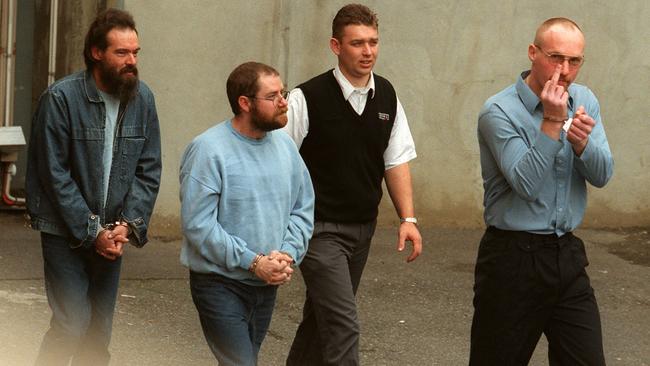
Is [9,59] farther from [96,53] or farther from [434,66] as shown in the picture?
[96,53]

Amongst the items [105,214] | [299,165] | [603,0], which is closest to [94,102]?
[105,214]

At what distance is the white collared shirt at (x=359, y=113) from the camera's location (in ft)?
20.1

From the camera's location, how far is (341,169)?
6.15 metres

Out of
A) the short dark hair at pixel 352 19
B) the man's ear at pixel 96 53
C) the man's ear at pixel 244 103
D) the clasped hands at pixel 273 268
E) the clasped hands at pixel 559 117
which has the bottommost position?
the clasped hands at pixel 273 268

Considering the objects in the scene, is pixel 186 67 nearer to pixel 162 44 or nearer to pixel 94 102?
pixel 162 44

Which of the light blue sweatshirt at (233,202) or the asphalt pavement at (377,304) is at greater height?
the light blue sweatshirt at (233,202)

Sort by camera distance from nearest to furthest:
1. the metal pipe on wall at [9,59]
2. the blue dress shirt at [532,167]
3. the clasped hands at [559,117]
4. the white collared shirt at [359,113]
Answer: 1. the clasped hands at [559,117]
2. the blue dress shirt at [532,167]
3. the white collared shirt at [359,113]
4. the metal pipe on wall at [9,59]

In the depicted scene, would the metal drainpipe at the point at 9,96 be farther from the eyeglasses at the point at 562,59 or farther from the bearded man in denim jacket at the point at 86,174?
the eyeglasses at the point at 562,59

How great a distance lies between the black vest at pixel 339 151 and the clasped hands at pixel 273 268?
901mm

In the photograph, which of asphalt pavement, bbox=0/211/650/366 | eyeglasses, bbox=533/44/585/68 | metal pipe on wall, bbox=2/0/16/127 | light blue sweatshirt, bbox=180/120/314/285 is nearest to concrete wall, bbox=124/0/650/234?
asphalt pavement, bbox=0/211/650/366

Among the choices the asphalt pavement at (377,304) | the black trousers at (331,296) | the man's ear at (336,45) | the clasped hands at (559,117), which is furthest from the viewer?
the asphalt pavement at (377,304)

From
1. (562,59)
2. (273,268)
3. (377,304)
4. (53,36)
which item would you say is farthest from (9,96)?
(562,59)

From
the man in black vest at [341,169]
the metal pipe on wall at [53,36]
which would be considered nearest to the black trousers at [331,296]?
the man in black vest at [341,169]

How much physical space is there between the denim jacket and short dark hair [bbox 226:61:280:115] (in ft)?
2.01
